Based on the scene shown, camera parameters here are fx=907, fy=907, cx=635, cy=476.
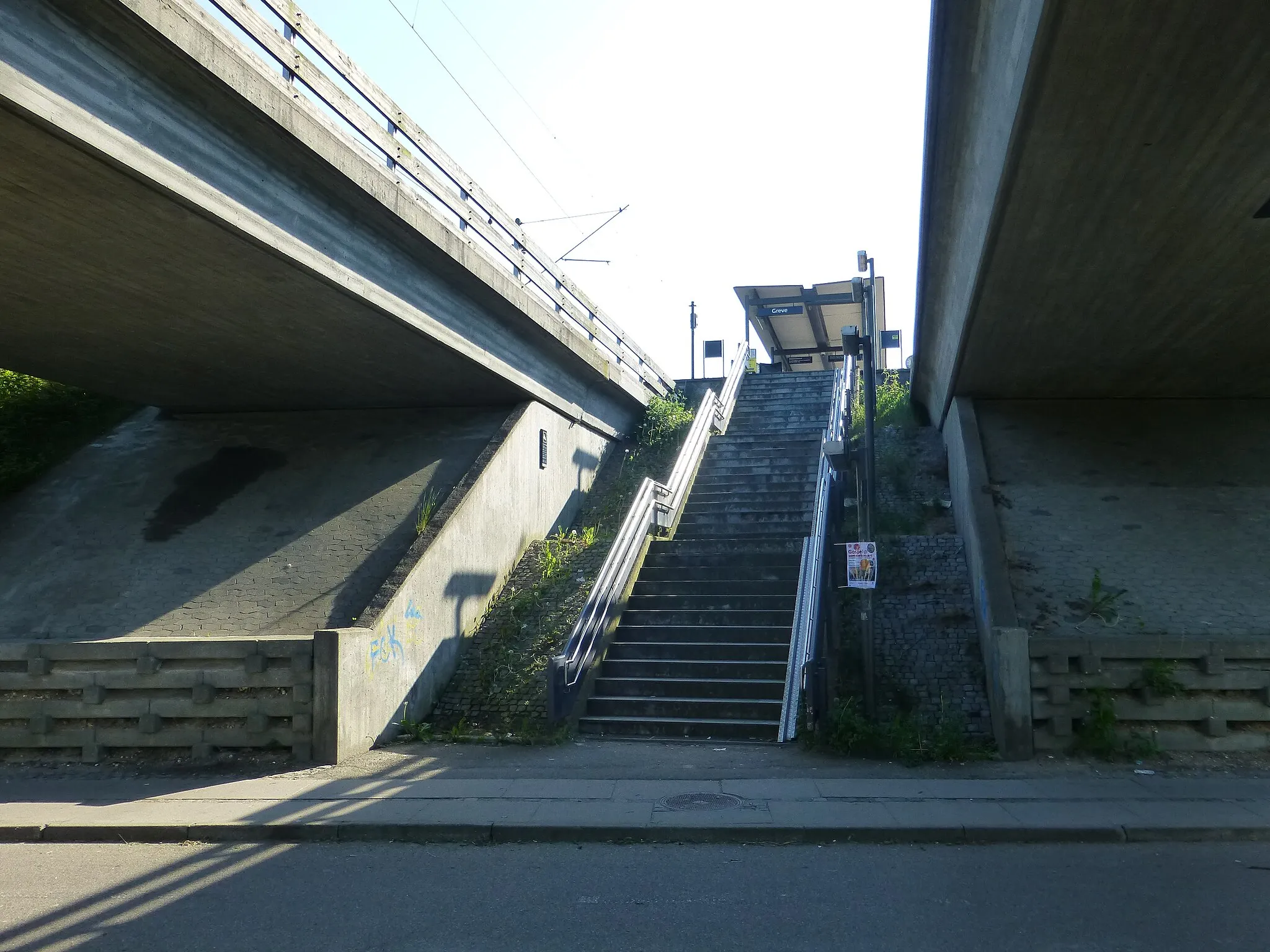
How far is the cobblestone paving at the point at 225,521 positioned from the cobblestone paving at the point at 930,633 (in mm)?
6576

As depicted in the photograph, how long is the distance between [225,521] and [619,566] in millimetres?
6078

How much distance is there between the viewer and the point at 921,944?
4.73m

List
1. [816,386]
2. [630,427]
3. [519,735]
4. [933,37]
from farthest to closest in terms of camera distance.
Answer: [816,386] < [630,427] < [519,735] < [933,37]

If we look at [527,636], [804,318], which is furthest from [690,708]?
[804,318]

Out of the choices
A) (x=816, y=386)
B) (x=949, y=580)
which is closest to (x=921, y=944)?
(x=949, y=580)

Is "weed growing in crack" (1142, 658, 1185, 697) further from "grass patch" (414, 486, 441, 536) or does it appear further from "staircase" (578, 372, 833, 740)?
"grass patch" (414, 486, 441, 536)

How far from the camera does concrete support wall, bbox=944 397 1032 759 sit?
894cm

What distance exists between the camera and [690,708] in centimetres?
1057

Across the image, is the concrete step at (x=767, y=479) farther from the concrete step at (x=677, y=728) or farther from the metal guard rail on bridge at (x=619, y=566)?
the concrete step at (x=677, y=728)

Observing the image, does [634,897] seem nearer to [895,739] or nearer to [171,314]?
[895,739]

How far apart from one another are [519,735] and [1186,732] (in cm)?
685

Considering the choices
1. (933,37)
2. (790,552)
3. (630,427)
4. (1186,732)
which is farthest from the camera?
(630,427)

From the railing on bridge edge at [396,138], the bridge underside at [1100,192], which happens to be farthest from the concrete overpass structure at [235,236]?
the bridge underside at [1100,192]

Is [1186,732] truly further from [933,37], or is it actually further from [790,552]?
[933,37]
